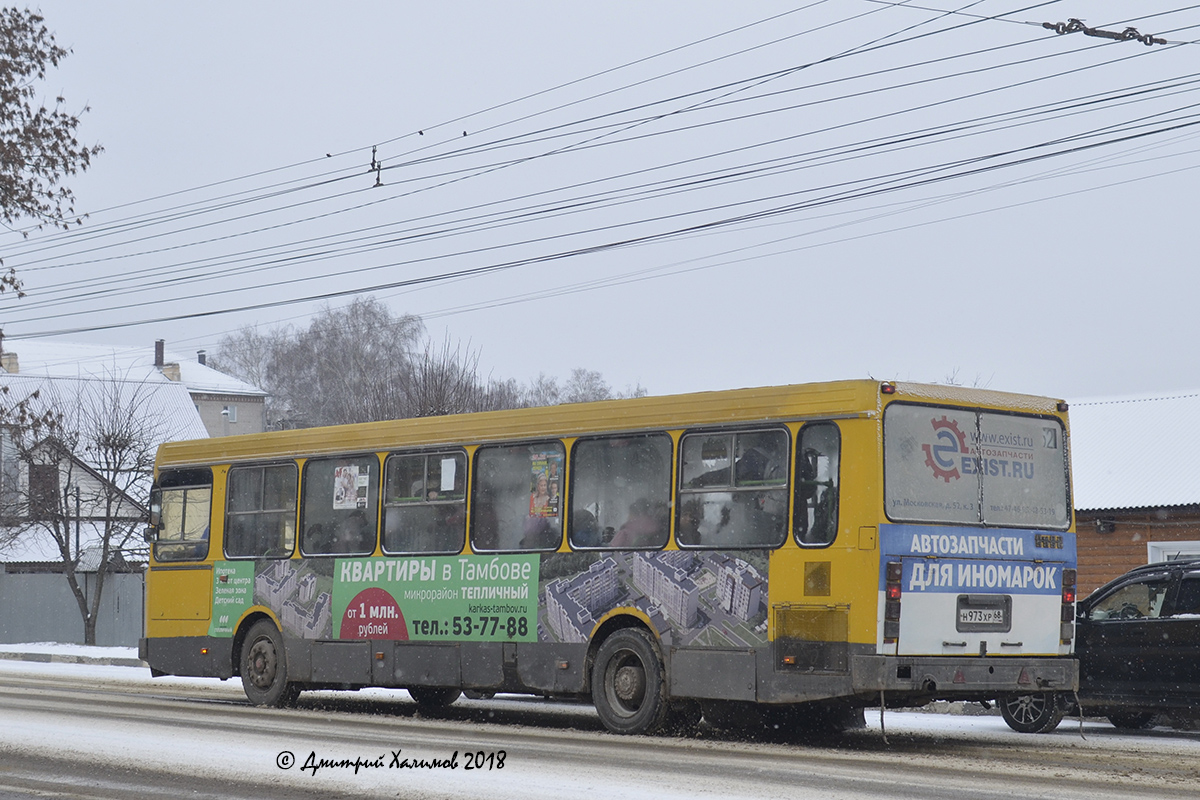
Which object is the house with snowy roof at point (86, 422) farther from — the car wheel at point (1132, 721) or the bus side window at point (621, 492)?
the car wheel at point (1132, 721)

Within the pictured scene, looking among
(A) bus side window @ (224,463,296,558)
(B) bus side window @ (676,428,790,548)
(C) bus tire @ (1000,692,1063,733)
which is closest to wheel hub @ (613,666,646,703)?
(B) bus side window @ (676,428,790,548)

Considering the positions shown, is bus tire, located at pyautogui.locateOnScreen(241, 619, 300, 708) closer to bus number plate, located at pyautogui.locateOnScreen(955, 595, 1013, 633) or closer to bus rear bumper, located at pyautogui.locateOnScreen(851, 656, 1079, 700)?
bus rear bumper, located at pyautogui.locateOnScreen(851, 656, 1079, 700)

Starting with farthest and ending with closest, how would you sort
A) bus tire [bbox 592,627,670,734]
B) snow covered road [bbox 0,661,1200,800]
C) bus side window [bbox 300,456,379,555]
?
bus side window [bbox 300,456,379,555] < bus tire [bbox 592,627,670,734] < snow covered road [bbox 0,661,1200,800]

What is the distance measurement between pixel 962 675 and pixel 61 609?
31.9 metres

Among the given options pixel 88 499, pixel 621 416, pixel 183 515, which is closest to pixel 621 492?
pixel 621 416

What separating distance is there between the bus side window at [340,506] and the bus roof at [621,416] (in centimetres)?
19

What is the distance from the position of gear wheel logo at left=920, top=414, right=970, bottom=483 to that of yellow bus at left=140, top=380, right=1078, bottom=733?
0.6 inches

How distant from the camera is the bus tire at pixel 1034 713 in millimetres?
13914

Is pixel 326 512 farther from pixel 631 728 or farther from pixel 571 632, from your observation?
pixel 631 728

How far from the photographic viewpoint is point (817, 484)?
12.0 metres

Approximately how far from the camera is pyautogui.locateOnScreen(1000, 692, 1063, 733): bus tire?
13.9 metres

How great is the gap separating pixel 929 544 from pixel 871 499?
0.67 meters

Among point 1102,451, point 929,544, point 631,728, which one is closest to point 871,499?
point 929,544

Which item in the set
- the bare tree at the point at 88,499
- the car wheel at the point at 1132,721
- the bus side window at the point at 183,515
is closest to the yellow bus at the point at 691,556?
the bus side window at the point at 183,515
